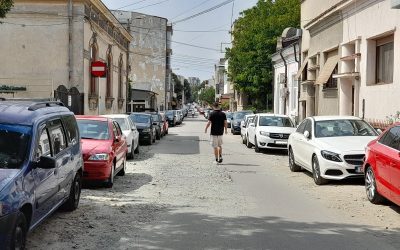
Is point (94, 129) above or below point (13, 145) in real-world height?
below

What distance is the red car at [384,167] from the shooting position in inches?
320

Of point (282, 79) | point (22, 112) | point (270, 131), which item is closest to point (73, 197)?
point (22, 112)

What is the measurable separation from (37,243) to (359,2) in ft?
51.0

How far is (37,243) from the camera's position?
646 centimetres

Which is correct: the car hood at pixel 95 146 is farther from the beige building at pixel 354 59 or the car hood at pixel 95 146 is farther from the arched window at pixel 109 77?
the arched window at pixel 109 77

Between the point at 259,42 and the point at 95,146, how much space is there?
1475 inches

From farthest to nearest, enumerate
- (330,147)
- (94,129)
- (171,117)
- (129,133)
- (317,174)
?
(171,117) < (129,133) < (94,129) < (317,174) < (330,147)

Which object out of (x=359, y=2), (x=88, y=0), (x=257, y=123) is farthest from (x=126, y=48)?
(x=359, y=2)

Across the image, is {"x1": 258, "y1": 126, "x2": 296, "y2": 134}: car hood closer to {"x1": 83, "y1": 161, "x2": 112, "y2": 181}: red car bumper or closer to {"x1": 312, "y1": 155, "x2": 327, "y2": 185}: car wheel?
{"x1": 312, "y1": 155, "x2": 327, "y2": 185}: car wheel

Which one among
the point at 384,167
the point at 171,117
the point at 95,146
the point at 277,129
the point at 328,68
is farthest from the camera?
the point at 171,117

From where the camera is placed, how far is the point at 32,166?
237 inches

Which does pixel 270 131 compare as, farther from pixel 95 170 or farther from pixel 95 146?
pixel 95 170

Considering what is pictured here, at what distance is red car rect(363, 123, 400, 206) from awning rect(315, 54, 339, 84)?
42.2ft

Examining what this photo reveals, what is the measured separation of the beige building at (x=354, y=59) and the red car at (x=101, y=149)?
7232mm
